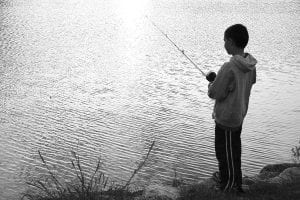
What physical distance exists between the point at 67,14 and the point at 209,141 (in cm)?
1892

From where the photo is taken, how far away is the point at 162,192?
5250 mm

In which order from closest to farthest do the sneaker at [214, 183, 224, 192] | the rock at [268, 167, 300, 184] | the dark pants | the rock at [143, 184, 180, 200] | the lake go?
the dark pants
the sneaker at [214, 183, 224, 192]
the rock at [143, 184, 180, 200]
the rock at [268, 167, 300, 184]
the lake

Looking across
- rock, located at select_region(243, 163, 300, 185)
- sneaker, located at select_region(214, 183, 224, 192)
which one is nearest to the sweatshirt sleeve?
sneaker, located at select_region(214, 183, 224, 192)

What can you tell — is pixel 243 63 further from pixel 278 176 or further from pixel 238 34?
pixel 278 176

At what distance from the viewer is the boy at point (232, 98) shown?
182 inches

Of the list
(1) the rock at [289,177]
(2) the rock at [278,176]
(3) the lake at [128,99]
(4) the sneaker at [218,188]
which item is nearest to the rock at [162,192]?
(4) the sneaker at [218,188]

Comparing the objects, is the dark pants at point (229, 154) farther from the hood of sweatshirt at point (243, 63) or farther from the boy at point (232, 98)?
the hood of sweatshirt at point (243, 63)

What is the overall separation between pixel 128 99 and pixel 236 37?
6658mm

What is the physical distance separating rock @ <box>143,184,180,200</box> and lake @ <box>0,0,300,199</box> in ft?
5.15

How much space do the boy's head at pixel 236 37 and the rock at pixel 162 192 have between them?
149cm

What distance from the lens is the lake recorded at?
7809mm

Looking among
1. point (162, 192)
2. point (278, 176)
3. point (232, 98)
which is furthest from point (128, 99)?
point (232, 98)

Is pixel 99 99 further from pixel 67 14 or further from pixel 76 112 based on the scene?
pixel 67 14

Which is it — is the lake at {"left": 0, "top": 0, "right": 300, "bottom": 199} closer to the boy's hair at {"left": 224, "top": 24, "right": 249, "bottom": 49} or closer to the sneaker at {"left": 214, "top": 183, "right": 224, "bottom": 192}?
the sneaker at {"left": 214, "top": 183, "right": 224, "bottom": 192}
